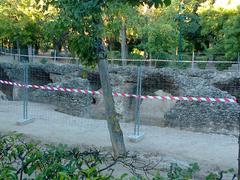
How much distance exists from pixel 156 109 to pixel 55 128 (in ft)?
17.1

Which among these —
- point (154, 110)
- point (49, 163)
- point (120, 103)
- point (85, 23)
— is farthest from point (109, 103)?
point (120, 103)

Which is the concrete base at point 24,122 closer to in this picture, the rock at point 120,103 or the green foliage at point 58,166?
the rock at point 120,103

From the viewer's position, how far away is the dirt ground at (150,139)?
9258mm

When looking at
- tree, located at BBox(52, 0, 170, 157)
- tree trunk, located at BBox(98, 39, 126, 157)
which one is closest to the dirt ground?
tree trunk, located at BBox(98, 39, 126, 157)

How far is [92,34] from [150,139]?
4.61m

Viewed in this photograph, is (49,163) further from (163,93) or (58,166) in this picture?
(163,93)

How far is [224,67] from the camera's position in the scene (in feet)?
80.8

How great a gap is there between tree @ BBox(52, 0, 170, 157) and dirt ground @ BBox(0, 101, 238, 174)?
140cm

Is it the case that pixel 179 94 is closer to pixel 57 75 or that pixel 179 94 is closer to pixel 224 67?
pixel 57 75

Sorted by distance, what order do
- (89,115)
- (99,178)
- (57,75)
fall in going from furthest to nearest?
(57,75) < (89,115) < (99,178)

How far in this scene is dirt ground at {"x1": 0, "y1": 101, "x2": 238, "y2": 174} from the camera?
9.26 meters

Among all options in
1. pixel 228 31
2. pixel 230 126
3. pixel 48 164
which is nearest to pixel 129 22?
pixel 228 31

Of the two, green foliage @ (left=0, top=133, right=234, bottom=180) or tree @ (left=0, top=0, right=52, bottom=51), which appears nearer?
green foliage @ (left=0, top=133, right=234, bottom=180)

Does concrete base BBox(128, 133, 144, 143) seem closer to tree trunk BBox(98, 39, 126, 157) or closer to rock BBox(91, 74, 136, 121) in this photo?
tree trunk BBox(98, 39, 126, 157)
